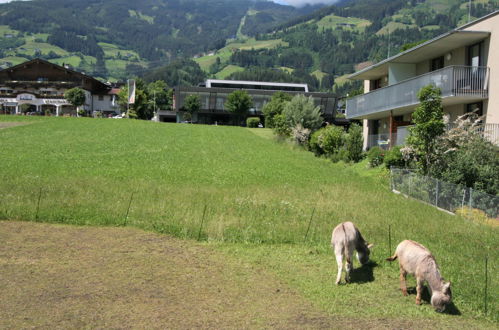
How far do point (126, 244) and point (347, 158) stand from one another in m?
27.7

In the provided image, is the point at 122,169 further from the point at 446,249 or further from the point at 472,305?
the point at 472,305

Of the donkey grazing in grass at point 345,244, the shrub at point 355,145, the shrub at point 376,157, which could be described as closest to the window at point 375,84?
the shrub at point 355,145

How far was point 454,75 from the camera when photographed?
25.6m

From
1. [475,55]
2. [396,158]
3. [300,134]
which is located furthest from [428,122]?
[300,134]

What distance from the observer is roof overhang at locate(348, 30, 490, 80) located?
25614 mm

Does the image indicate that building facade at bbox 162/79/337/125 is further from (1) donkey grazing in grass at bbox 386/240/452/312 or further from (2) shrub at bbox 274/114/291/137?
(1) donkey grazing in grass at bbox 386/240/452/312

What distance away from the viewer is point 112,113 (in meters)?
114

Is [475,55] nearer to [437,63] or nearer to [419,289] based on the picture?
[437,63]

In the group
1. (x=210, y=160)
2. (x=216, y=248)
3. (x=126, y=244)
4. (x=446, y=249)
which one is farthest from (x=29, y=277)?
(x=210, y=160)

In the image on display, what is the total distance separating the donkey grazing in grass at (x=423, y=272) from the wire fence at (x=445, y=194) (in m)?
8.19

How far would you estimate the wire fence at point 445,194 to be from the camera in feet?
54.7

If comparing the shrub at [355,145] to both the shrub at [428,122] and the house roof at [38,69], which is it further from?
the house roof at [38,69]

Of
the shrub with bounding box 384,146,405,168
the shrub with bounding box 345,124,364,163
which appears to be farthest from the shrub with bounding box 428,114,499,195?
the shrub with bounding box 345,124,364,163

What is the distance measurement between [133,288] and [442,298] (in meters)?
5.95
